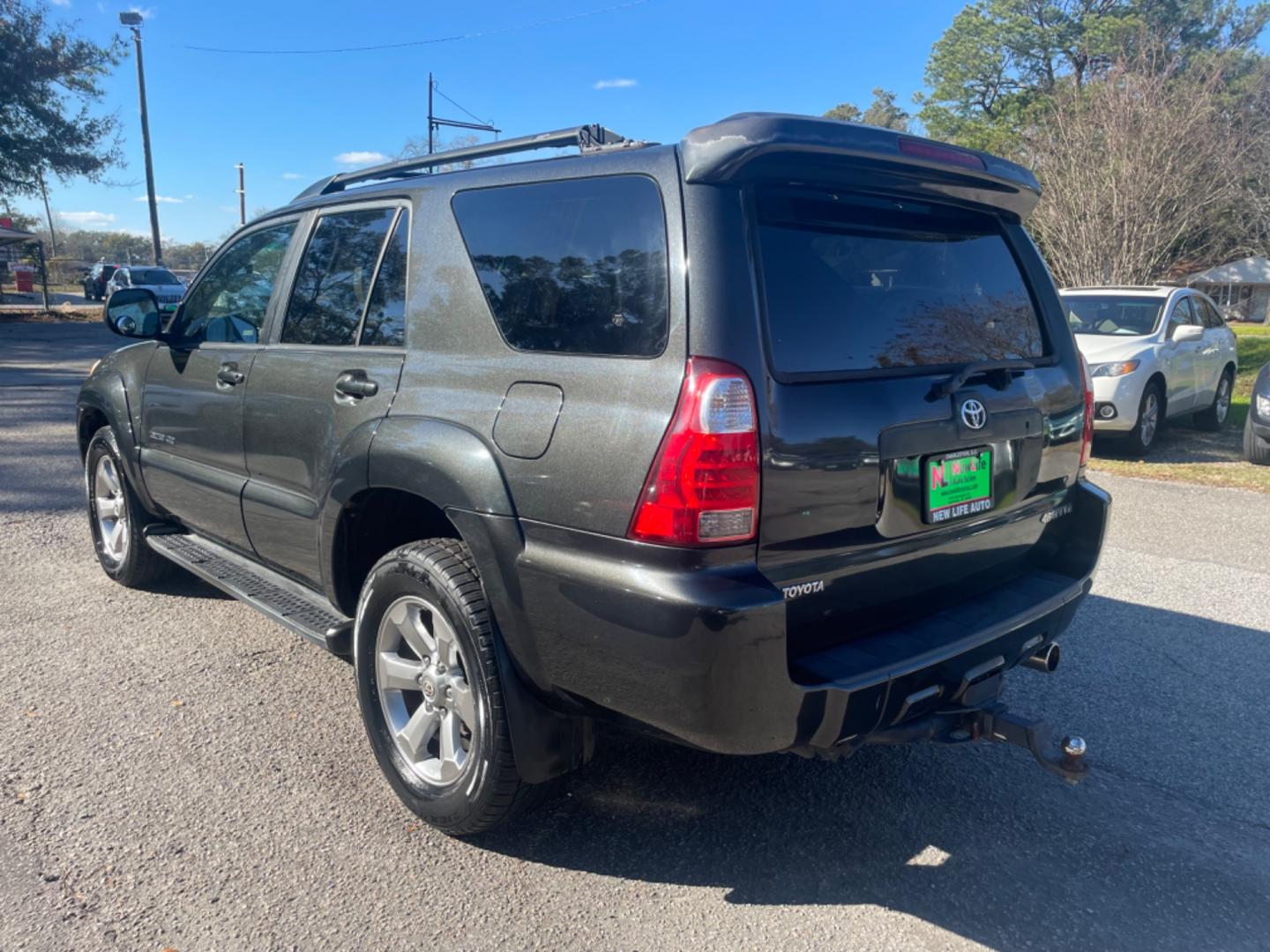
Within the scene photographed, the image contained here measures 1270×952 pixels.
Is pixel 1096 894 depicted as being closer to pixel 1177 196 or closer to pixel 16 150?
pixel 1177 196

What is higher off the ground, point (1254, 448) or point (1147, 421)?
point (1147, 421)

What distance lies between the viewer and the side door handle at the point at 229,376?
156 inches

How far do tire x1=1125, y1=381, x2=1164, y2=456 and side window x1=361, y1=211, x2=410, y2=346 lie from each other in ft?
27.4

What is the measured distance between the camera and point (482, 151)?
3480mm

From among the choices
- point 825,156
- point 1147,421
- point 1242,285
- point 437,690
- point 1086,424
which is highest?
point 1242,285

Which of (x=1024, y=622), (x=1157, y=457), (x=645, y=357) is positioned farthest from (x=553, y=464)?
(x=1157, y=457)

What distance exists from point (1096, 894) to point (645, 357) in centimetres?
196

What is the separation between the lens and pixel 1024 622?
2.90 metres

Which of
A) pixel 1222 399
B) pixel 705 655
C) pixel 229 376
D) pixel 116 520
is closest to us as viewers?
pixel 705 655

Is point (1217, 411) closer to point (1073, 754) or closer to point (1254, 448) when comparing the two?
point (1254, 448)

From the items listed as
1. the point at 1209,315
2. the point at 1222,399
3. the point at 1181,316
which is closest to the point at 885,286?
the point at 1181,316

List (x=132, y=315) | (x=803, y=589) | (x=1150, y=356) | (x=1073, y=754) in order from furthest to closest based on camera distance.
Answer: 1. (x=1150, y=356)
2. (x=132, y=315)
3. (x=1073, y=754)
4. (x=803, y=589)

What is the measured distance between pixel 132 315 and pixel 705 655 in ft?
12.3

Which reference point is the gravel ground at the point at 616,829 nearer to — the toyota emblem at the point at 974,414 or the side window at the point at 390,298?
the toyota emblem at the point at 974,414
